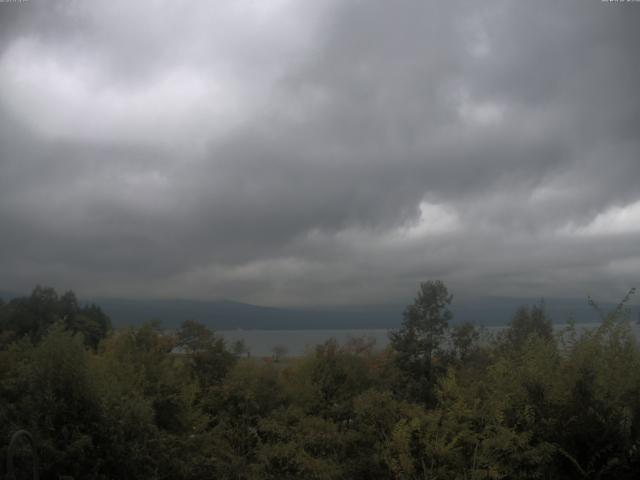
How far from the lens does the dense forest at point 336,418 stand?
1094 centimetres

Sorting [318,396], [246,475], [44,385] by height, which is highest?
[44,385]

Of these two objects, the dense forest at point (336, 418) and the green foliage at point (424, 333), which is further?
the green foliage at point (424, 333)

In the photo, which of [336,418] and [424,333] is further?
[424,333]

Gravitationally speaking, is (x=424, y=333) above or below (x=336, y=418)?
above

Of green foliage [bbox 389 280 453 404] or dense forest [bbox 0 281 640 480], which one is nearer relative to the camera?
dense forest [bbox 0 281 640 480]

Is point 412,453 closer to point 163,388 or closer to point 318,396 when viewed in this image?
point 318,396

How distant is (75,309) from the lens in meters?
43.8

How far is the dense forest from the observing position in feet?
35.9

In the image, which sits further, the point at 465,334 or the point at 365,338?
the point at 365,338

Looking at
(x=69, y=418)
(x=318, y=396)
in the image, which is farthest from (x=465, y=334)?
(x=69, y=418)

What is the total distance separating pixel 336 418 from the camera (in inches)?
645

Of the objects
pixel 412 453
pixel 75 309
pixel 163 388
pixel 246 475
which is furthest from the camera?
pixel 75 309

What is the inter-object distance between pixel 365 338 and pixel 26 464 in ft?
49.0

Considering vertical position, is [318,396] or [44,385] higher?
[44,385]
